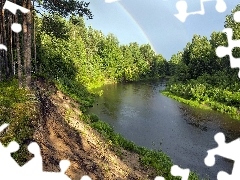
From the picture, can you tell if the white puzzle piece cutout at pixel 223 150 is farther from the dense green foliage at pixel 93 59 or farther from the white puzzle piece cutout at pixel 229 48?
the dense green foliage at pixel 93 59

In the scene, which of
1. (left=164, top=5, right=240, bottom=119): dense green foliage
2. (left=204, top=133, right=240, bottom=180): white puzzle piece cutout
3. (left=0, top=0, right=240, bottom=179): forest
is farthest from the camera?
(left=164, top=5, right=240, bottom=119): dense green foliage

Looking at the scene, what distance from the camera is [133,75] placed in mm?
105250

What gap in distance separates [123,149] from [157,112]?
21.4 m

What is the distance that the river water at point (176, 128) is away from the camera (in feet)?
77.5

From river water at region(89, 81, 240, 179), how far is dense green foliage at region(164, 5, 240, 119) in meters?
3.34

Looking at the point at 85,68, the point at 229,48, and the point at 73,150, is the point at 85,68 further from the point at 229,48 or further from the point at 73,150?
the point at 229,48

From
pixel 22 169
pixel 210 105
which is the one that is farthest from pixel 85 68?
pixel 22 169

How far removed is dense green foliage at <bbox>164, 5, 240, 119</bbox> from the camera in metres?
46.2

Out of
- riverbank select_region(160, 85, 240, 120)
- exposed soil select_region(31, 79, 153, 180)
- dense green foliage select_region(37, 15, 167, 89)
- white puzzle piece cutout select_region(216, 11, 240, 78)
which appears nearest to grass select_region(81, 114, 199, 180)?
exposed soil select_region(31, 79, 153, 180)

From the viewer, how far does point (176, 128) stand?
3300 cm

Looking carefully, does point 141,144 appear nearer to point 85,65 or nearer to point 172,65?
point 85,65

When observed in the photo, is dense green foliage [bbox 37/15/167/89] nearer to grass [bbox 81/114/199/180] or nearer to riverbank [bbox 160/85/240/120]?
riverbank [bbox 160/85/240/120]

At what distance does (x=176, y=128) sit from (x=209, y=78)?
2715cm

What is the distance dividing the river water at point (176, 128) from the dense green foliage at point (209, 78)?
11.0 feet
